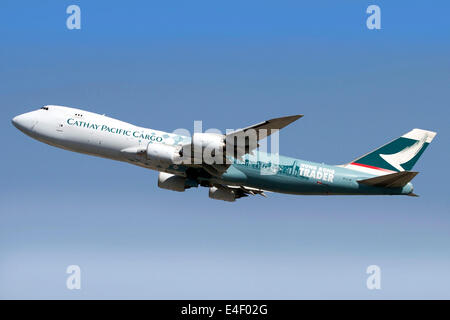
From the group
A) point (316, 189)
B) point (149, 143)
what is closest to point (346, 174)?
point (316, 189)

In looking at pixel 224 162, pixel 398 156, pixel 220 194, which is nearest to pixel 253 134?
pixel 224 162

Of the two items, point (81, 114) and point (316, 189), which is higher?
point (81, 114)

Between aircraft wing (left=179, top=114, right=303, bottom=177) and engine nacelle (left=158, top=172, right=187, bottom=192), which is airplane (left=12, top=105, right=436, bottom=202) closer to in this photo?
engine nacelle (left=158, top=172, right=187, bottom=192)

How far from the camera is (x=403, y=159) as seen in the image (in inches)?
2318

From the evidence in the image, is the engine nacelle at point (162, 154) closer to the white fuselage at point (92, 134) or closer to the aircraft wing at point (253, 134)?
the white fuselage at point (92, 134)

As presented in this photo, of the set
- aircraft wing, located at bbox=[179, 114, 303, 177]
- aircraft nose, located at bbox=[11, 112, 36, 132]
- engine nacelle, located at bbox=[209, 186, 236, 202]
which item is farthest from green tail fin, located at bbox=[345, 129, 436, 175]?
aircraft nose, located at bbox=[11, 112, 36, 132]

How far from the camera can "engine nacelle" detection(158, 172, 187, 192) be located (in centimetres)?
5856

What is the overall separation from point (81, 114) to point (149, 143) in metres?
6.59

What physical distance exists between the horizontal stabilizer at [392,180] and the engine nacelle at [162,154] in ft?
47.1
